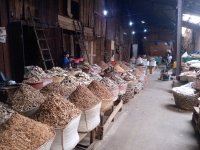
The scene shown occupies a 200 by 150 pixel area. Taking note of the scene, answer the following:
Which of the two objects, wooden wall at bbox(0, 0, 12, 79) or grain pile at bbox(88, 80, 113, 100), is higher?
wooden wall at bbox(0, 0, 12, 79)

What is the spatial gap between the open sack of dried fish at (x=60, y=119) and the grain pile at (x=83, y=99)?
321 mm

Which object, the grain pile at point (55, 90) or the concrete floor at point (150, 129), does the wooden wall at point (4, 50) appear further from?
the concrete floor at point (150, 129)

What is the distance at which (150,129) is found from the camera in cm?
391

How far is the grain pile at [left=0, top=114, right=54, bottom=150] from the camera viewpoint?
54.5 inches

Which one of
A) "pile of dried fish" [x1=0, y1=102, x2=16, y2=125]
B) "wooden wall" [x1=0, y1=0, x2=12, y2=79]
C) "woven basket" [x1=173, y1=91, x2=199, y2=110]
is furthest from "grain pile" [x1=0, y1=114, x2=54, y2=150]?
"woven basket" [x1=173, y1=91, x2=199, y2=110]

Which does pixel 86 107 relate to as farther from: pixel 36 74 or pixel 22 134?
pixel 36 74

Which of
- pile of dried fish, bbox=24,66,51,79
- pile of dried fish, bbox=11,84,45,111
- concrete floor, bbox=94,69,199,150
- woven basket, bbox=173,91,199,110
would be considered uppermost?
pile of dried fish, bbox=24,66,51,79

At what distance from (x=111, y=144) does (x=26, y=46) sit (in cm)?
546

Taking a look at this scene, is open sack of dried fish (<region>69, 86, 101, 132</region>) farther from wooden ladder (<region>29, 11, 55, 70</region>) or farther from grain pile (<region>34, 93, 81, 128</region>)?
wooden ladder (<region>29, 11, 55, 70</region>)

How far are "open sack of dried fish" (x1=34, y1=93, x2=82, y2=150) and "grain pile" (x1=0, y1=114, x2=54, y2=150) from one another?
0.63 ft

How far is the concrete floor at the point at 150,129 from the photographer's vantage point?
3.26m

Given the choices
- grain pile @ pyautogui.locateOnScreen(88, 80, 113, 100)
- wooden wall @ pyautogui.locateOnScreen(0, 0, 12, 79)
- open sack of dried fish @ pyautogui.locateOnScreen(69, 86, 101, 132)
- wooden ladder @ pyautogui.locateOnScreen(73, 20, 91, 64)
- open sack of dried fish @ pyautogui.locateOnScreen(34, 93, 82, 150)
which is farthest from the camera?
wooden ladder @ pyautogui.locateOnScreen(73, 20, 91, 64)

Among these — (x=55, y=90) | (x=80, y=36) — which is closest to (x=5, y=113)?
(x=55, y=90)

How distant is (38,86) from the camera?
358 cm
